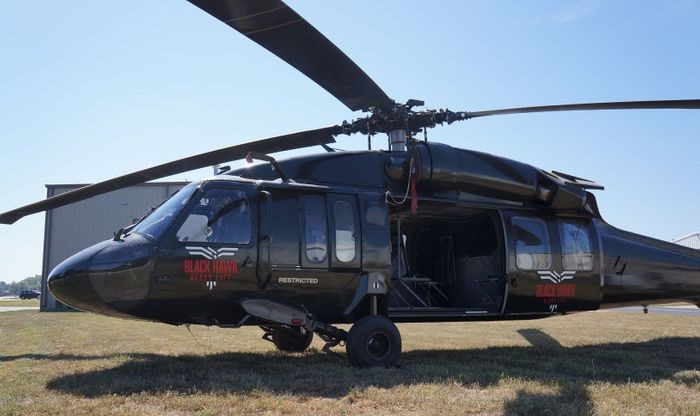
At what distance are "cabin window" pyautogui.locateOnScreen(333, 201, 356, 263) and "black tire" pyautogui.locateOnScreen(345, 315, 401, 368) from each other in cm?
95

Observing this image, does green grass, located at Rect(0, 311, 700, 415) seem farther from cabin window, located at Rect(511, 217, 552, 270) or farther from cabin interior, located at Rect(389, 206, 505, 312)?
cabin window, located at Rect(511, 217, 552, 270)

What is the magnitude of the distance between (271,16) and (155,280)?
11.5 feet

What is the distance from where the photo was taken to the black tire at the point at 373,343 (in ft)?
26.2

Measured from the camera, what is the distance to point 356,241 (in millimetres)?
8727

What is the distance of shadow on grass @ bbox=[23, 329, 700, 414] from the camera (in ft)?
19.7

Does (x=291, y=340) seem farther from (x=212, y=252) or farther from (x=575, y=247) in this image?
(x=575, y=247)

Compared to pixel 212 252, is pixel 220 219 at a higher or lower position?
higher

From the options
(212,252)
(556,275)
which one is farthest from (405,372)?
(556,275)

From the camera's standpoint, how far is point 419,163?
9172 mm

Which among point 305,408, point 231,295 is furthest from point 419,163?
point 305,408

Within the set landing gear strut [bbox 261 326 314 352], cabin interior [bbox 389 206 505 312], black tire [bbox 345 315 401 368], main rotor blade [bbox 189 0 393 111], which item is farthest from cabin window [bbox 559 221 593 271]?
landing gear strut [bbox 261 326 314 352]

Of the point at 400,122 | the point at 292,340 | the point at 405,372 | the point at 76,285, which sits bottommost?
the point at 405,372

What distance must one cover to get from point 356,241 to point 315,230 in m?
0.65

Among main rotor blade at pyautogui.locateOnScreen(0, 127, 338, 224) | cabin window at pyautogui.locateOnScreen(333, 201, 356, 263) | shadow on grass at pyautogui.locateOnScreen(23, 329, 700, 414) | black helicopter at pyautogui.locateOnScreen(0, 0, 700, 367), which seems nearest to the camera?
shadow on grass at pyautogui.locateOnScreen(23, 329, 700, 414)
